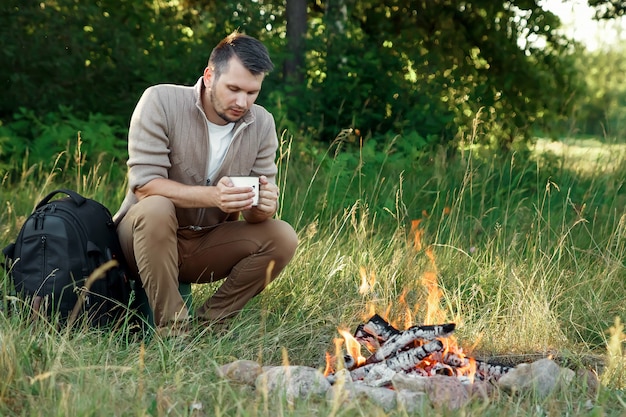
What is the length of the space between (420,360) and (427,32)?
6973 mm

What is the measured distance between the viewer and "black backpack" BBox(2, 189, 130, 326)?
3.67 m

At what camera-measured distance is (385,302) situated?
4273mm

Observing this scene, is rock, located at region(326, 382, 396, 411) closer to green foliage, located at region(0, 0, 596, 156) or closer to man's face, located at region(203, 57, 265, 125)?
man's face, located at region(203, 57, 265, 125)

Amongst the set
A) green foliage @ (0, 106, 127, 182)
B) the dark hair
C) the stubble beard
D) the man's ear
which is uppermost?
the dark hair

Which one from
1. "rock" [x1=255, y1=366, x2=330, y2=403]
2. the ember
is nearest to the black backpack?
"rock" [x1=255, y1=366, x2=330, y2=403]

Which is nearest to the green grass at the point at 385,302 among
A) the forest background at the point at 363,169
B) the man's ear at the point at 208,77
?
the forest background at the point at 363,169

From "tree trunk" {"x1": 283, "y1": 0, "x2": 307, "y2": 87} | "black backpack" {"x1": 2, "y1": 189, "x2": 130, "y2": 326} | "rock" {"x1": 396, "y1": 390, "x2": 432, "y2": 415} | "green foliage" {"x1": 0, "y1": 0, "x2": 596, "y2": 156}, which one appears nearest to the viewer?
"rock" {"x1": 396, "y1": 390, "x2": 432, "y2": 415}

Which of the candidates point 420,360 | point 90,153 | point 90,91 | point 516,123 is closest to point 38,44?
point 90,91

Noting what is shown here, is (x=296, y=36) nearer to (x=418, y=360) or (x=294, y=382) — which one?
(x=418, y=360)

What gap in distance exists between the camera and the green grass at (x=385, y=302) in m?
2.98

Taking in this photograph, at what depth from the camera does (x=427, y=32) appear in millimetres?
9953

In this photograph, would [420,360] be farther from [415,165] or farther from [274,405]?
[415,165]

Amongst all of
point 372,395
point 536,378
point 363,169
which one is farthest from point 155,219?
point 363,169

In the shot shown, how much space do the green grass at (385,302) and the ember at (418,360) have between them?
0.77 ft
